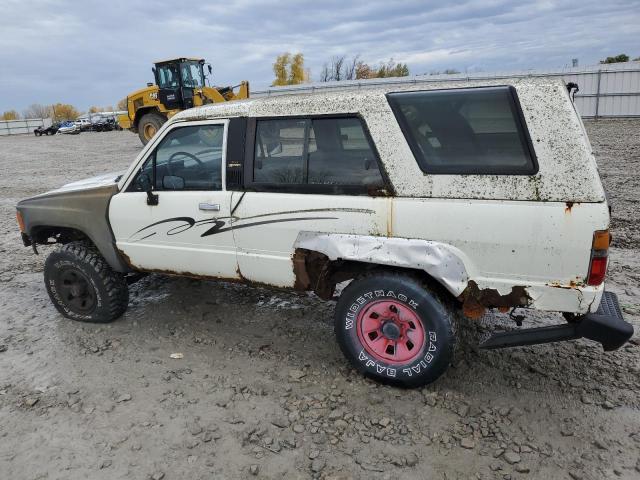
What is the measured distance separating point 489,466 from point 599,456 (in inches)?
24.2

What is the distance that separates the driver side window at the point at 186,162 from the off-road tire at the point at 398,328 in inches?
54.7

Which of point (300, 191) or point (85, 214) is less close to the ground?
point (300, 191)

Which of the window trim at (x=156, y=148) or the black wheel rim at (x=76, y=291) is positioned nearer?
the window trim at (x=156, y=148)

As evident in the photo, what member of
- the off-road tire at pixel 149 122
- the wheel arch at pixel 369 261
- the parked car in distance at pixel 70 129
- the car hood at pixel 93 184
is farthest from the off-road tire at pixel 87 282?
the parked car in distance at pixel 70 129

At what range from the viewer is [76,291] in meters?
4.54

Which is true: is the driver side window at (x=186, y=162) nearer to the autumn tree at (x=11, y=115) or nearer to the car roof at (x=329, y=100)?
the car roof at (x=329, y=100)

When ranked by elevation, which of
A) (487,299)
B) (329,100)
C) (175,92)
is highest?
(175,92)

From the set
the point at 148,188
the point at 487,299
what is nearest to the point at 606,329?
the point at 487,299

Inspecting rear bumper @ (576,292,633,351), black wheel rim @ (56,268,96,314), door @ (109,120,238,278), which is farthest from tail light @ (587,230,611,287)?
black wheel rim @ (56,268,96,314)

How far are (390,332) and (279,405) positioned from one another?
888mm

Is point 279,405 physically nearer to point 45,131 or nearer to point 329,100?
point 329,100

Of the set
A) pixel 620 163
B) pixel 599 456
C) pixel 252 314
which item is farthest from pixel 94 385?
pixel 620 163

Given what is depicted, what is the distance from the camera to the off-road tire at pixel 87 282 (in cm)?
439

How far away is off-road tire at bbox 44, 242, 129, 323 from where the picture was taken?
14.4 ft
